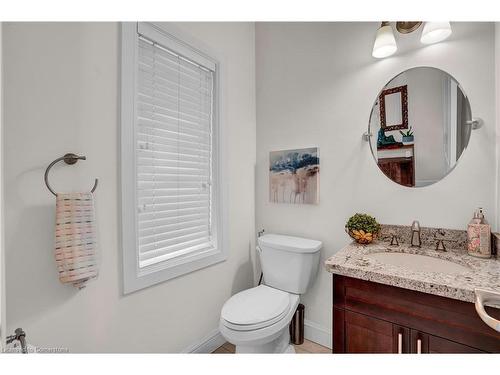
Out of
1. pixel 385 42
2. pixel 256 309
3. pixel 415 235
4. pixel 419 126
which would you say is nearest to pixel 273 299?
pixel 256 309

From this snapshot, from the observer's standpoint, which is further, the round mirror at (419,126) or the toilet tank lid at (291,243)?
the toilet tank lid at (291,243)

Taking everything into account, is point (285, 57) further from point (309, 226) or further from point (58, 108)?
point (58, 108)

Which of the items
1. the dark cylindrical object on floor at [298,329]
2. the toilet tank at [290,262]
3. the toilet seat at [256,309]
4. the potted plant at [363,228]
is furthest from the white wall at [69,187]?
the potted plant at [363,228]

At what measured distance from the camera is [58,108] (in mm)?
1024

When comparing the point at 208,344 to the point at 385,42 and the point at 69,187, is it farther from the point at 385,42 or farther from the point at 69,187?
the point at 385,42

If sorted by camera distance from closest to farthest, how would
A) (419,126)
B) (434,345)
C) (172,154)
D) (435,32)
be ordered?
(434,345), (435,32), (419,126), (172,154)

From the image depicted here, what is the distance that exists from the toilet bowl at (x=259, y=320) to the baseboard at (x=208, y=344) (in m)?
0.29

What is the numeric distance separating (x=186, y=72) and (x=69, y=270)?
1.29 m

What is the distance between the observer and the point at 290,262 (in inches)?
64.6

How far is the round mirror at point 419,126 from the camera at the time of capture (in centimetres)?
129

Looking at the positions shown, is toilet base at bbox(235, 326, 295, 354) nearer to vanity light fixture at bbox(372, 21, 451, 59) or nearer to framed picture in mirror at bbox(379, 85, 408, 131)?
framed picture in mirror at bbox(379, 85, 408, 131)

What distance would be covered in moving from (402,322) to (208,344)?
48.3 inches

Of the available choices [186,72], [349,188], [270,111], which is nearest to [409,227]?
[349,188]

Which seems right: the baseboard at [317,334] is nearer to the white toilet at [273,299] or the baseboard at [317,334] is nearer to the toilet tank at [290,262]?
the white toilet at [273,299]
